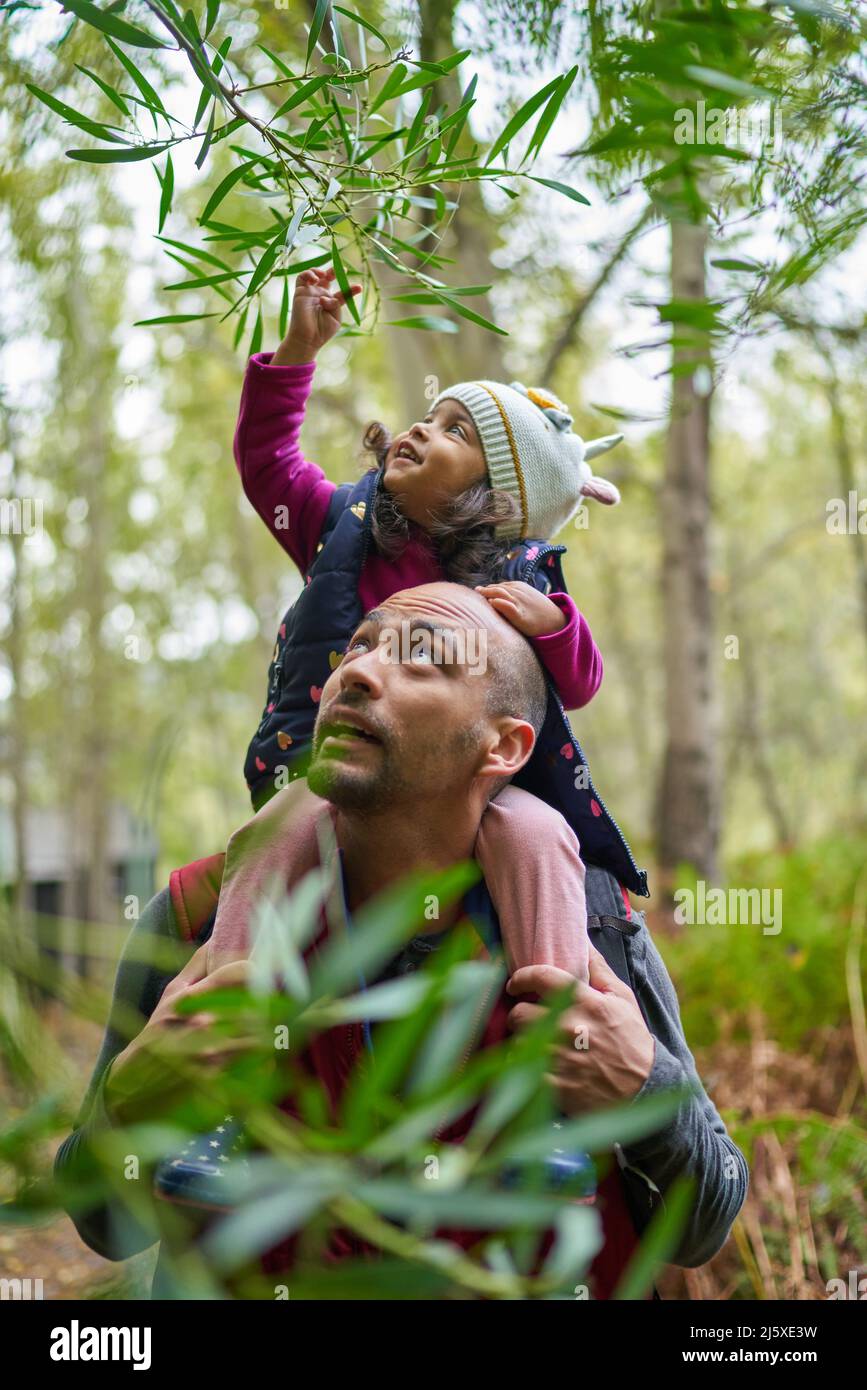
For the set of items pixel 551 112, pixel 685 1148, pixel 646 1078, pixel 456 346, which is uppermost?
pixel 456 346

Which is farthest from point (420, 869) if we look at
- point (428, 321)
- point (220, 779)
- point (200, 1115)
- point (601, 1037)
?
point (220, 779)

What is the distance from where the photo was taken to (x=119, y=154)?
109cm

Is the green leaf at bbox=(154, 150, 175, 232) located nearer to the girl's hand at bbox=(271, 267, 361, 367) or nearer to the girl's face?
the girl's hand at bbox=(271, 267, 361, 367)

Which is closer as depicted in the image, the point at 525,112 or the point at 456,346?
the point at 525,112

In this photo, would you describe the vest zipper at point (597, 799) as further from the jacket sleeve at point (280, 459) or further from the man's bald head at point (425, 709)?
the jacket sleeve at point (280, 459)

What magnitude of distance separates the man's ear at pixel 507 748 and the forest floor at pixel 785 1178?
1.29 meters

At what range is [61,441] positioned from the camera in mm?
11031

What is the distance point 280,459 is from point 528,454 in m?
0.44

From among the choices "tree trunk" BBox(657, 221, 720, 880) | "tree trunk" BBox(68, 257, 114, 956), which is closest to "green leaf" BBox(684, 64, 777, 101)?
"tree trunk" BBox(657, 221, 720, 880)

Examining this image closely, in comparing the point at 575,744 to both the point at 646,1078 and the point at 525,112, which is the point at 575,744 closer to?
the point at 646,1078

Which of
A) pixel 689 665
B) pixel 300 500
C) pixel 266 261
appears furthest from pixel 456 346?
pixel 266 261

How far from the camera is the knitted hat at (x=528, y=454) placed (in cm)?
196
